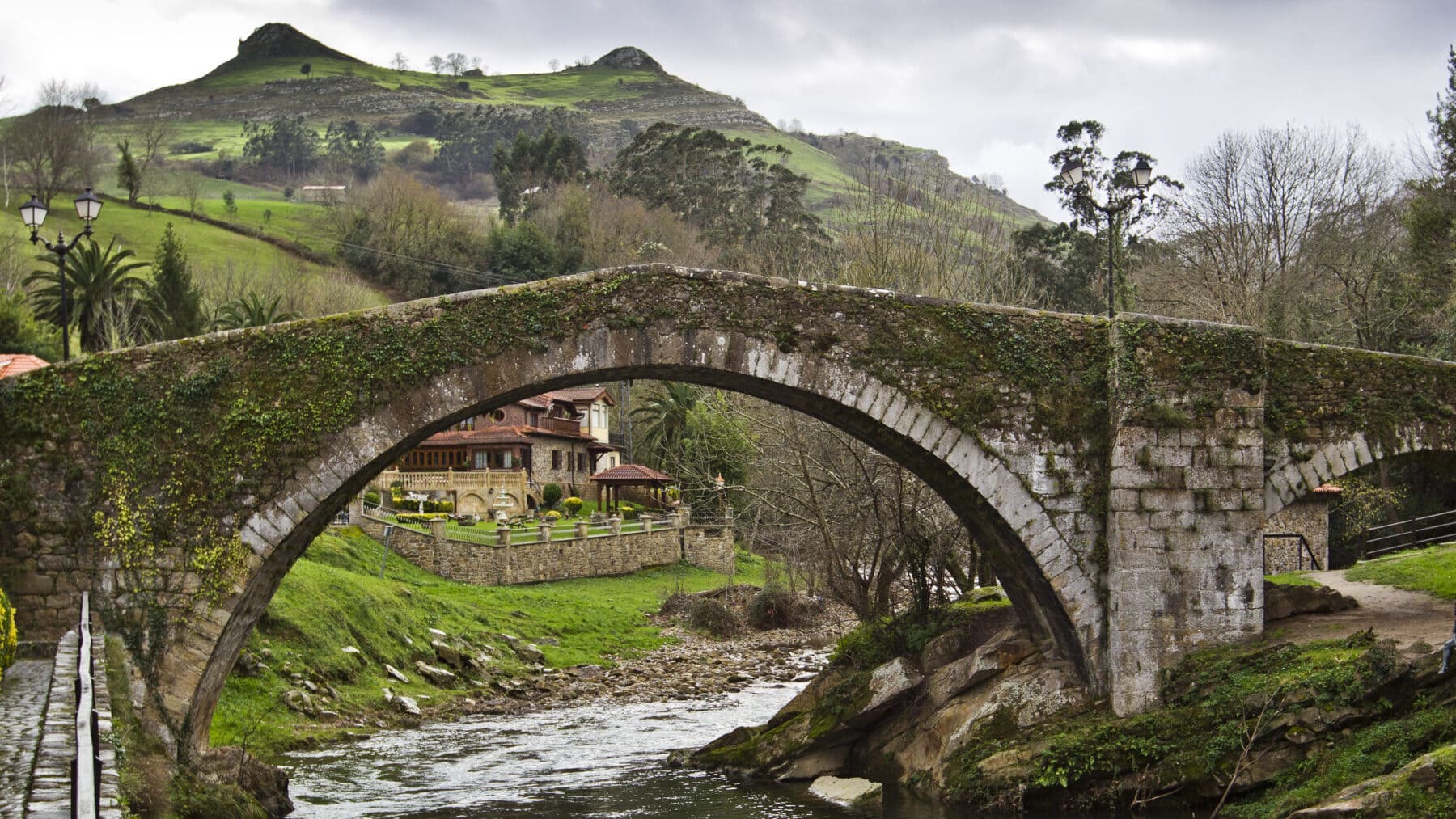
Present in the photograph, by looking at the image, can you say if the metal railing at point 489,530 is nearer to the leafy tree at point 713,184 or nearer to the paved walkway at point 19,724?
the leafy tree at point 713,184

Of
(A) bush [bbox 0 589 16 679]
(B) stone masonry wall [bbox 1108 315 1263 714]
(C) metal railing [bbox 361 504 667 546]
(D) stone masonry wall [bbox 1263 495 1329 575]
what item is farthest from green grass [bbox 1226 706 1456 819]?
(C) metal railing [bbox 361 504 667 546]

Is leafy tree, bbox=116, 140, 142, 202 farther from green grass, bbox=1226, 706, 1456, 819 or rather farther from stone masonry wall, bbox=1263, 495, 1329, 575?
green grass, bbox=1226, 706, 1456, 819

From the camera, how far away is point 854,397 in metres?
14.1

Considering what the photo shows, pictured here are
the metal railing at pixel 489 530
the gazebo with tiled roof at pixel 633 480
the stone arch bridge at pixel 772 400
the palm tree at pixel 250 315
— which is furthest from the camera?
the gazebo with tiled roof at pixel 633 480

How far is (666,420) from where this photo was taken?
4594cm

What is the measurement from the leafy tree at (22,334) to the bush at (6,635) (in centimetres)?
2036

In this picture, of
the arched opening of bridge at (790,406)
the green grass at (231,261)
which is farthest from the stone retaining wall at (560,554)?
the arched opening of bridge at (790,406)

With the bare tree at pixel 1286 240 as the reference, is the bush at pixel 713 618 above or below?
below

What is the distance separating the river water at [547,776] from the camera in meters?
14.3

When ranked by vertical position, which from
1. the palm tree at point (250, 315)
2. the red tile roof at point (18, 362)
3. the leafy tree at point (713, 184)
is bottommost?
the red tile roof at point (18, 362)

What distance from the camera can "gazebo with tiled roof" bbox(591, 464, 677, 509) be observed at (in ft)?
161

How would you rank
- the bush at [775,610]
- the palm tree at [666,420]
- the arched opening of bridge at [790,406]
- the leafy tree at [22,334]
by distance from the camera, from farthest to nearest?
the palm tree at [666,420] < the bush at [775,610] < the leafy tree at [22,334] < the arched opening of bridge at [790,406]

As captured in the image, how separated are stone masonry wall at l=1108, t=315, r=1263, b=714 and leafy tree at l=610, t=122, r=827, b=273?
127 ft

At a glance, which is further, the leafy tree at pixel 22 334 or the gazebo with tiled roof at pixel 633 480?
the gazebo with tiled roof at pixel 633 480
